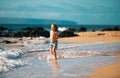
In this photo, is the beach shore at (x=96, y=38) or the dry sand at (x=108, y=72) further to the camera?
the beach shore at (x=96, y=38)

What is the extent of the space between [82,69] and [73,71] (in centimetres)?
41

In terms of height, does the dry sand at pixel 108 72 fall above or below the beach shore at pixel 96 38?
above

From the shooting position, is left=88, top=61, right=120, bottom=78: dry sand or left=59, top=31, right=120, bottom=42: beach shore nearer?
left=88, top=61, right=120, bottom=78: dry sand

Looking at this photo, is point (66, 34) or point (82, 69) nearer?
point (82, 69)

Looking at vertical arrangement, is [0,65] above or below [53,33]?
below

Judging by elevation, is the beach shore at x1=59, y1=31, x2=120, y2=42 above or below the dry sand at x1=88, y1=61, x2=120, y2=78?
below

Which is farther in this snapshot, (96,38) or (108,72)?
(96,38)

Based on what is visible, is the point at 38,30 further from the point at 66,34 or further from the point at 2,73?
the point at 2,73

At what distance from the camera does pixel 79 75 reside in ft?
24.5

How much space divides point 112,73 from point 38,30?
65.3ft

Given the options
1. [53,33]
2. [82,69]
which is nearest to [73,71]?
[82,69]

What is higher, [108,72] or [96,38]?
[108,72]

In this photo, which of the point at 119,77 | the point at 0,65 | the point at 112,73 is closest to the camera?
the point at 119,77

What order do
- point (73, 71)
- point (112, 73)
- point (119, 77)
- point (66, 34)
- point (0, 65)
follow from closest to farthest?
point (119, 77) → point (112, 73) → point (73, 71) → point (0, 65) → point (66, 34)
